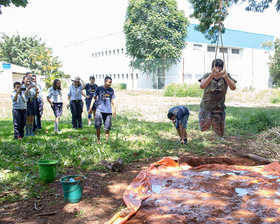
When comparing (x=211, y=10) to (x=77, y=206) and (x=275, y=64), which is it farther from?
(x=275, y=64)

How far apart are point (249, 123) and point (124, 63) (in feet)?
89.4

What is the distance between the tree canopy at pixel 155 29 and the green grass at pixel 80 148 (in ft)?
64.8

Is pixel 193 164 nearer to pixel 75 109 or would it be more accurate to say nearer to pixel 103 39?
pixel 75 109

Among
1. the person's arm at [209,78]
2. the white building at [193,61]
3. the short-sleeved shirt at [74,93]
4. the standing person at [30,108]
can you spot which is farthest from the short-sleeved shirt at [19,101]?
the white building at [193,61]

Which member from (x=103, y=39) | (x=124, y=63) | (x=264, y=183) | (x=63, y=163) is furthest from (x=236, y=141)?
(x=103, y=39)

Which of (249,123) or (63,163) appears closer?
(63,163)

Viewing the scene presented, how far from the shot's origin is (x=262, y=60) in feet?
109

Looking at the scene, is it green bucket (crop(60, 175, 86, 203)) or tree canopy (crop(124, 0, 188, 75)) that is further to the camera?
tree canopy (crop(124, 0, 188, 75))

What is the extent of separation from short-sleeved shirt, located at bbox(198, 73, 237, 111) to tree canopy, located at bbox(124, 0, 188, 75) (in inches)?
870

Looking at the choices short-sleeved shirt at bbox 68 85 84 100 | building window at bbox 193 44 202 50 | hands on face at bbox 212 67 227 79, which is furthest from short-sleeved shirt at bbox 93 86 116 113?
building window at bbox 193 44 202 50

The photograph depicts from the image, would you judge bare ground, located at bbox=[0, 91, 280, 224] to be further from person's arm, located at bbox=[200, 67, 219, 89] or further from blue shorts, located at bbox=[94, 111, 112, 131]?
blue shorts, located at bbox=[94, 111, 112, 131]

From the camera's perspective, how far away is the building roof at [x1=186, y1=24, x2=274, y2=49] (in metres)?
30.8

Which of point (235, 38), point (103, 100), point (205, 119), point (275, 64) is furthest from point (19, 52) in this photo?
point (205, 119)

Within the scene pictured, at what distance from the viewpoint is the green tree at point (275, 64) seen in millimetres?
29141
